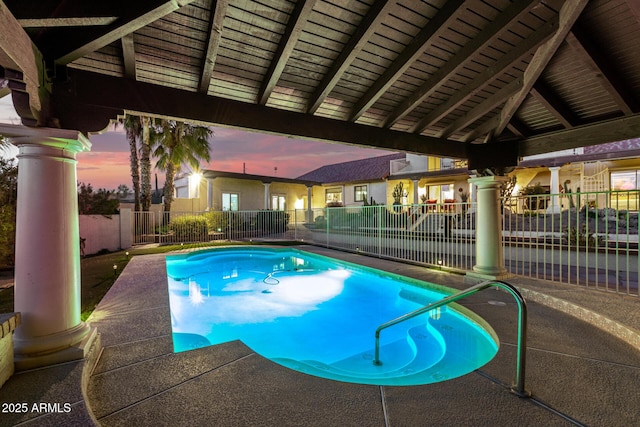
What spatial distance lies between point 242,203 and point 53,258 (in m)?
18.4

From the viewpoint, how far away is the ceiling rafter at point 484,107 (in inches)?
185

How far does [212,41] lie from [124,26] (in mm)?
960

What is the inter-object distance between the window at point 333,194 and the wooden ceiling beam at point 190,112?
788 inches

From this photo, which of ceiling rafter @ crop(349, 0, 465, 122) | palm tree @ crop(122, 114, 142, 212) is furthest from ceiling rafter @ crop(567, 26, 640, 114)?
palm tree @ crop(122, 114, 142, 212)

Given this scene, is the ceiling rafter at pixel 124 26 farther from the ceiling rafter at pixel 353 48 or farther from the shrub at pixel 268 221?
the shrub at pixel 268 221

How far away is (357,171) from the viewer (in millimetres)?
26641

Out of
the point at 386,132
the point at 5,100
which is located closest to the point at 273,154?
the point at 386,132

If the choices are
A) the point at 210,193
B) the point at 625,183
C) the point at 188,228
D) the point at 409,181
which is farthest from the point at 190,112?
the point at 625,183

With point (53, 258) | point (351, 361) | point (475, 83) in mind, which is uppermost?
point (475, 83)

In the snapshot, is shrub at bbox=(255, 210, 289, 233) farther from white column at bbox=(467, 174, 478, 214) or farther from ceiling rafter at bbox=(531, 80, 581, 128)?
ceiling rafter at bbox=(531, 80, 581, 128)

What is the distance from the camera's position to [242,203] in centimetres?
2098

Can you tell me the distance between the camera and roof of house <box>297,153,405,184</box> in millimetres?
24031

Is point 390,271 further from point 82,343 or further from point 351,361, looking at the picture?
point 82,343

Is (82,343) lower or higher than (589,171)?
lower
